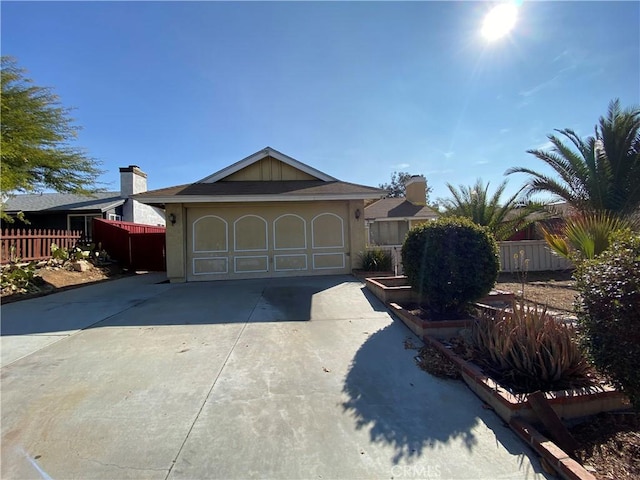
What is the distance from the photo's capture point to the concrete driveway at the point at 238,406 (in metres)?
2.41

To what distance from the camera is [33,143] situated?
1373 centimetres

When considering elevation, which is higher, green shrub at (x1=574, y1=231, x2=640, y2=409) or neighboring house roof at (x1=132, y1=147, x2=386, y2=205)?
neighboring house roof at (x1=132, y1=147, x2=386, y2=205)

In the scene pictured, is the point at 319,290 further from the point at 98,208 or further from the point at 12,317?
the point at 98,208

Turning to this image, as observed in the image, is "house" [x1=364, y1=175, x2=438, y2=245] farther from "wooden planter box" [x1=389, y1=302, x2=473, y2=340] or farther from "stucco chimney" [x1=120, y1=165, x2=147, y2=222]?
"wooden planter box" [x1=389, y1=302, x2=473, y2=340]

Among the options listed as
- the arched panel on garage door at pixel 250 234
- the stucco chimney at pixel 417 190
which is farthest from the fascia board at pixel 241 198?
the stucco chimney at pixel 417 190

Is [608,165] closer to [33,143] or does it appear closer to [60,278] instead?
[60,278]

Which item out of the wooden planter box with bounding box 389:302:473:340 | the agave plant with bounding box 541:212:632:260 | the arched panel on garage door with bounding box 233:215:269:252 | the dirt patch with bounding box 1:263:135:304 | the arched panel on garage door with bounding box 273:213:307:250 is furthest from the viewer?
the arched panel on garage door with bounding box 273:213:307:250

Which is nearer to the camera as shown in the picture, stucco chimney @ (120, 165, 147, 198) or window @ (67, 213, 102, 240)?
window @ (67, 213, 102, 240)

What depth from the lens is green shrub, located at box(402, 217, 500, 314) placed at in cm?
515

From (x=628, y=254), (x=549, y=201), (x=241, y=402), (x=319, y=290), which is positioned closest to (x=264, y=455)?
(x=241, y=402)

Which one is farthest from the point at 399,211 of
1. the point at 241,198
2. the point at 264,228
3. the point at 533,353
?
→ the point at 533,353

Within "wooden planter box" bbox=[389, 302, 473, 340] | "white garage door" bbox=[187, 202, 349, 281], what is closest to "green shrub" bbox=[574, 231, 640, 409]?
"wooden planter box" bbox=[389, 302, 473, 340]

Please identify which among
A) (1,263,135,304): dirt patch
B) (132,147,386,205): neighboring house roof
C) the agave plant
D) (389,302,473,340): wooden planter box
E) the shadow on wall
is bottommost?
the shadow on wall
